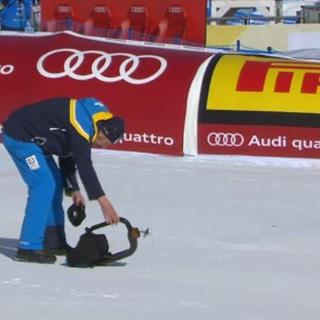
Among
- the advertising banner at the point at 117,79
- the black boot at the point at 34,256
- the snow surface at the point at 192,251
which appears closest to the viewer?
the snow surface at the point at 192,251

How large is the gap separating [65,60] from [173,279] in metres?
6.46

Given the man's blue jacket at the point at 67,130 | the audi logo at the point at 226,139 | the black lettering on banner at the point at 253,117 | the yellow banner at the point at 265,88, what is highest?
the man's blue jacket at the point at 67,130

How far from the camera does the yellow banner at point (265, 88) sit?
34.9 feet

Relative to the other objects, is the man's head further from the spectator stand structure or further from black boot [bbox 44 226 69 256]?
the spectator stand structure

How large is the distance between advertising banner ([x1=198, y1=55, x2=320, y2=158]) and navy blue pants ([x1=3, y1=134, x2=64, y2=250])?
5.06 meters

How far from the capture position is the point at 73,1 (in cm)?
1496

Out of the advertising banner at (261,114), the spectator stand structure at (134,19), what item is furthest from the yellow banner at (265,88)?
the spectator stand structure at (134,19)

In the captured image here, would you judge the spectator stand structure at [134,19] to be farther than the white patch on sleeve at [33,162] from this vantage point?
Yes

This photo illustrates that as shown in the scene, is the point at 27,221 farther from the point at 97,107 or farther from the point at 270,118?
the point at 270,118

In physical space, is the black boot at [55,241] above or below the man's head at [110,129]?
below

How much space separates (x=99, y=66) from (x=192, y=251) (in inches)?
216

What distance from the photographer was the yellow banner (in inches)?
418

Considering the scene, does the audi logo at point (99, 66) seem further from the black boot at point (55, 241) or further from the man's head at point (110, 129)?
the man's head at point (110, 129)

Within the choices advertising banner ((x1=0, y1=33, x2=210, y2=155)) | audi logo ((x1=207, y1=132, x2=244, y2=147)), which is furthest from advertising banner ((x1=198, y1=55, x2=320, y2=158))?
advertising banner ((x1=0, y1=33, x2=210, y2=155))
